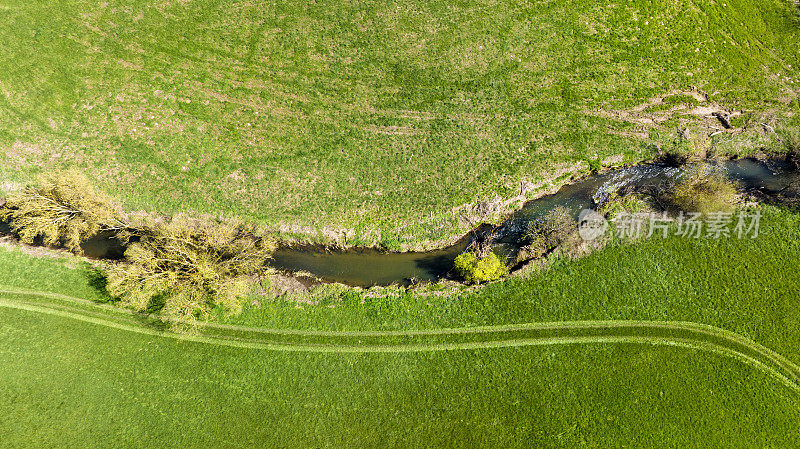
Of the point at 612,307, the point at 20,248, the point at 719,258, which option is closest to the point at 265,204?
the point at 20,248

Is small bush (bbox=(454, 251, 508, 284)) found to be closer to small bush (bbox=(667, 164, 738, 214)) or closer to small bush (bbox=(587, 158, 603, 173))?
small bush (bbox=(587, 158, 603, 173))

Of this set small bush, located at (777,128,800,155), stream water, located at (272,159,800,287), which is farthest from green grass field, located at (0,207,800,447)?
small bush, located at (777,128,800,155)

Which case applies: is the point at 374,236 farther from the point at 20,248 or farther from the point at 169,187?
the point at 20,248

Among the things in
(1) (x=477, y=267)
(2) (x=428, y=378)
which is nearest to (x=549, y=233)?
(1) (x=477, y=267)

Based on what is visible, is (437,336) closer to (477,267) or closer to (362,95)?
(477,267)

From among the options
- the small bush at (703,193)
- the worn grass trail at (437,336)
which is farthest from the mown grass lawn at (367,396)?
the small bush at (703,193)

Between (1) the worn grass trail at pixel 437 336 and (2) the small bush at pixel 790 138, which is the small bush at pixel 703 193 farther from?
(1) the worn grass trail at pixel 437 336
